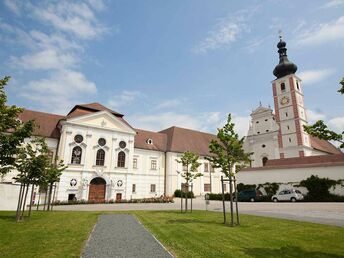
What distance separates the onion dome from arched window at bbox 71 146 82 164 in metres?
45.3

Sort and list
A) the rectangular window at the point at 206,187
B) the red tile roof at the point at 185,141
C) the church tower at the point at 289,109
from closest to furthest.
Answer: the rectangular window at the point at 206,187
the red tile roof at the point at 185,141
the church tower at the point at 289,109

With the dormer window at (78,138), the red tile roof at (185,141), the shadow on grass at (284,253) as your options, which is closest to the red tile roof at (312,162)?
the red tile roof at (185,141)

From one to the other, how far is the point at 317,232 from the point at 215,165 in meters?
6.06

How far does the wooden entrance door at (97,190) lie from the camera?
34688 mm

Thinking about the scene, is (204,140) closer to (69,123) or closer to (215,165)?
(69,123)

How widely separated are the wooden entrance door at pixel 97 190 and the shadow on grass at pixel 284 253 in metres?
30.1

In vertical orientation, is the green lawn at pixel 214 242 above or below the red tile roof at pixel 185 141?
below

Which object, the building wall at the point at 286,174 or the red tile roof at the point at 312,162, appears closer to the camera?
the building wall at the point at 286,174

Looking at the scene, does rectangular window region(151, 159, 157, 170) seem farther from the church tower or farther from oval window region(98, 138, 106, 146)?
the church tower

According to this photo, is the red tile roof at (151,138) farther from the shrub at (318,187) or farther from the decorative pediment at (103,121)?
the shrub at (318,187)

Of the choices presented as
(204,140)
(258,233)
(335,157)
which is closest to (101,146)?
(204,140)

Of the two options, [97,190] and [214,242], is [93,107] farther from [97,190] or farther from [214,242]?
[214,242]

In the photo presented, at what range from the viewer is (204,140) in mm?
53219

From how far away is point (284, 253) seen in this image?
731 centimetres
